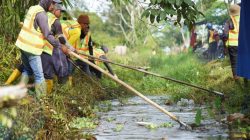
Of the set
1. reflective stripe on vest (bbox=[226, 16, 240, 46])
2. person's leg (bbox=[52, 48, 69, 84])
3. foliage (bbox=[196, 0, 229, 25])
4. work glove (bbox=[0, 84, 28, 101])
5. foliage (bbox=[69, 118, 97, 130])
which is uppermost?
work glove (bbox=[0, 84, 28, 101])

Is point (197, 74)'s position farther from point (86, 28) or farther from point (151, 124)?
point (151, 124)

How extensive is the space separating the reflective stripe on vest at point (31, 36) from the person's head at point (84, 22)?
127 inches

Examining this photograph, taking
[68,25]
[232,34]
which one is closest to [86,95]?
[68,25]

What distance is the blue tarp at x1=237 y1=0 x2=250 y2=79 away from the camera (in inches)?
343

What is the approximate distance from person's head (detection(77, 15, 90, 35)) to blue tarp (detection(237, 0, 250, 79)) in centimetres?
381

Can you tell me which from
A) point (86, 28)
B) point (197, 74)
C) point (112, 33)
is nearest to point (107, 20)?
point (112, 33)

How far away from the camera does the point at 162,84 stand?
15.3 metres

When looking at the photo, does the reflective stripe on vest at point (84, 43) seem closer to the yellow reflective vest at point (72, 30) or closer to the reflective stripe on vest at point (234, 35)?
the yellow reflective vest at point (72, 30)

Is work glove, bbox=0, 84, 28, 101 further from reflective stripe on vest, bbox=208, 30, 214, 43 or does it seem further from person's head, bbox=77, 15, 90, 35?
reflective stripe on vest, bbox=208, 30, 214, 43

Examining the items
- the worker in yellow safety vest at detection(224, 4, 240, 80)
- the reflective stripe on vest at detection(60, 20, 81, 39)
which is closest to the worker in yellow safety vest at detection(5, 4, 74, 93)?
the reflective stripe on vest at detection(60, 20, 81, 39)

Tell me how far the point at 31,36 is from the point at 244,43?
11.1 feet

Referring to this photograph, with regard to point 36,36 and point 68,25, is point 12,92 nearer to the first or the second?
point 36,36

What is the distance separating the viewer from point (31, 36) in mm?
8500

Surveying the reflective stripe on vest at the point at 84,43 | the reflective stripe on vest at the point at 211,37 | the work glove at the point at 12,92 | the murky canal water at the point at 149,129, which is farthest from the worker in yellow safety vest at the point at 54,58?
the reflective stripe on vest at the point at 211,37
